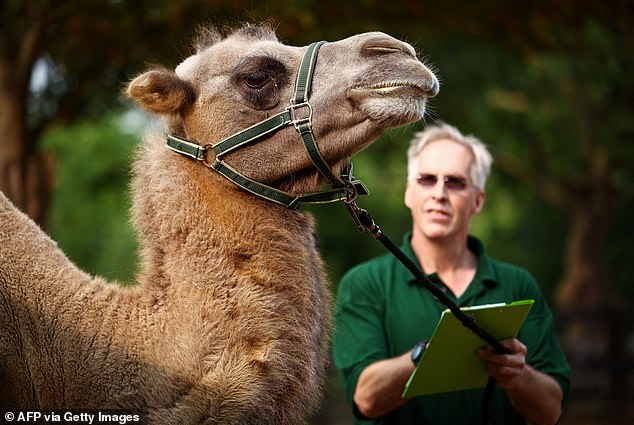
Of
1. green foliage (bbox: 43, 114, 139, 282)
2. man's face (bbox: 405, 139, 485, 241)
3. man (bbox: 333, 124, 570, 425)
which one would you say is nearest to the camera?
man (bbox: 333, 124, 570, 425)

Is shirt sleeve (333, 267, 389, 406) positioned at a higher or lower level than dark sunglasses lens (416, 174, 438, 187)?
lower

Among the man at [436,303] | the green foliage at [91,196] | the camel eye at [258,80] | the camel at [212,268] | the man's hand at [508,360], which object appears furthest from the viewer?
the green foliage at [91,196]

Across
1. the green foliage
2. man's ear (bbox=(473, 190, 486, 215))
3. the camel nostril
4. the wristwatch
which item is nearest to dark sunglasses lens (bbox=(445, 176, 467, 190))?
man's ear (bbox=(473, 190, 486, 215))

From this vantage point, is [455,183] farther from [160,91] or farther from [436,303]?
[160,91]

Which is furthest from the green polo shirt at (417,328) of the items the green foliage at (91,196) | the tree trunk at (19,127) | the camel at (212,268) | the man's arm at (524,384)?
the green foliage at (91,196)

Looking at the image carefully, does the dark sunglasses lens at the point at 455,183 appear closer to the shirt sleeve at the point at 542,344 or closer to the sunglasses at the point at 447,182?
the sunglasses at the point at 447,182

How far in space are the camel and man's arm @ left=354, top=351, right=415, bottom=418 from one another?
1.71 feet

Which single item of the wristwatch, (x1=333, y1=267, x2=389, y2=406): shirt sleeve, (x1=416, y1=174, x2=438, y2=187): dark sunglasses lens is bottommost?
the wristwatch

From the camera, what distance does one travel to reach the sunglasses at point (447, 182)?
4645 millimetres

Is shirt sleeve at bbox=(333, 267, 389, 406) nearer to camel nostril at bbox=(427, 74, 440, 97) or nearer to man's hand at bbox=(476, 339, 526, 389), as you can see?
man's hand at bbox=(476, 339, 526, 389)

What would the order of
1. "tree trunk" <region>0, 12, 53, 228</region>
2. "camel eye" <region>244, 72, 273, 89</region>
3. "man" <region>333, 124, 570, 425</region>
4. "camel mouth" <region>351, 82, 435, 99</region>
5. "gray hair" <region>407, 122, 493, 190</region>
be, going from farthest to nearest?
"tree trunk" <region>0, 12, 53, 228</region>
"gray hair" <region>407, 122, 493, 190</region>
"man" <region>333, 124, 570, 425</region>
"camel eye" <region>244, 72, 273, 89</region>
"camel mouth" <region>351, 82, 435, 99</region>

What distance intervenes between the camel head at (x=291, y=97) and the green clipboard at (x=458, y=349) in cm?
84

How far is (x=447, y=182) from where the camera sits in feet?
15.3

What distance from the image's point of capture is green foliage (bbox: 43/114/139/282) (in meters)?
15.1
